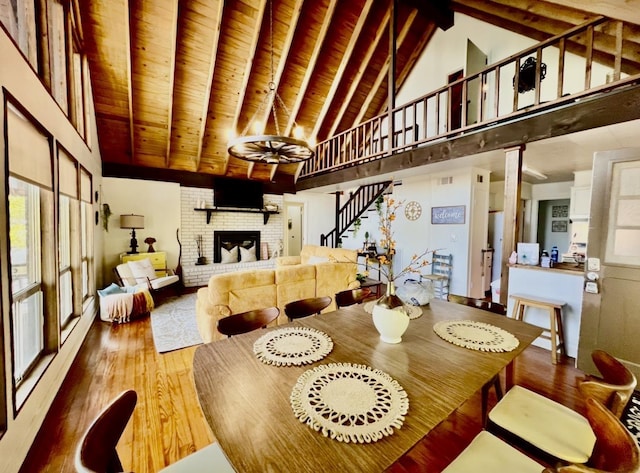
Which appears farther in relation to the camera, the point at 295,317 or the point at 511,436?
the point at 295,317

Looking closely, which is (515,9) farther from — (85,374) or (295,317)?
(85,374)

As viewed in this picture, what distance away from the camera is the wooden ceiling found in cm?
390

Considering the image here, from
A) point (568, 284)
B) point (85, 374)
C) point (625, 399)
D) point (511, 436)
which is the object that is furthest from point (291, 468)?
point (568, 284)

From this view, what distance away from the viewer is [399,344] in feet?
5.13

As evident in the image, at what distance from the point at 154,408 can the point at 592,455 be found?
266 centimetres

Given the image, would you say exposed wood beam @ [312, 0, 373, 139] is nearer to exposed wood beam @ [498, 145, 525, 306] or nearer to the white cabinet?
exposed wood beam @ [498, 145, 525, 306]

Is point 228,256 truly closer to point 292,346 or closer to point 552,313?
point 292,346

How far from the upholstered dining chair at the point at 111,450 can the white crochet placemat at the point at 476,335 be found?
1.32 metres

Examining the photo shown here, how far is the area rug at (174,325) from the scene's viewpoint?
3.34 metres

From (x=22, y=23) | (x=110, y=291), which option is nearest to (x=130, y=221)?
(x=110, y=291)

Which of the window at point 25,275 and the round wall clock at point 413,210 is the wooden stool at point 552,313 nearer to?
the round wall clock at point 413,210

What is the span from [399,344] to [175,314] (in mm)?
3978

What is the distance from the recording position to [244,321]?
2.01m

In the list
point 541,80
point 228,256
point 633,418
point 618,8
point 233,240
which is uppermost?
point 541,80
